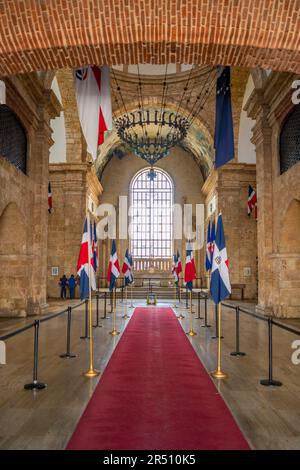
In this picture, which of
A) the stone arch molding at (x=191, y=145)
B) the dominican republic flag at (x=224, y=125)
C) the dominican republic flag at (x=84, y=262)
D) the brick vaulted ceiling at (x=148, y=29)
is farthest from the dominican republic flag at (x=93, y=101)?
the stone arch molding at (x=191, y=145)

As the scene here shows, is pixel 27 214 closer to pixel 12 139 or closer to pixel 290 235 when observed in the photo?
pixel 12 139

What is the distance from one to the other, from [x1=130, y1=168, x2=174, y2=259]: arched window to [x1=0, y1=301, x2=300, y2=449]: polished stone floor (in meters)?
20.9

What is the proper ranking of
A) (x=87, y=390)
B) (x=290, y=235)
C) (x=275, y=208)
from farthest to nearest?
1. (x=275, y=208)
2. (x=290, y=235)
3. (x=87, y=390)

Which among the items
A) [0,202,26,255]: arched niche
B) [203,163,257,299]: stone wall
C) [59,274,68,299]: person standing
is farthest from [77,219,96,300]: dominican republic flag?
[203,163,257,299]: stone wall

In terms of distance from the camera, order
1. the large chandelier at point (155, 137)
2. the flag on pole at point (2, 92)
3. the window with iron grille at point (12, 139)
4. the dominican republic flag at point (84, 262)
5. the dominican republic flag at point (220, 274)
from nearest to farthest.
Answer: the dominican republic flag at point (220, 274), the dominican republic flag at point (84, 262), the flag on pole at point (2, 92), the window with iron grille at point (12, 139), the large chandelier at point (155, 137)

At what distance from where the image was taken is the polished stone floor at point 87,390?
4121 millimetres

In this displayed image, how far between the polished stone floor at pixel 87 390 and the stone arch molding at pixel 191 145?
16.5 metres

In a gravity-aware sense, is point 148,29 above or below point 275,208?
above

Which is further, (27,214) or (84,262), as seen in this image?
(27,214)

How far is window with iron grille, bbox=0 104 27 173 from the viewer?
11.8 metres

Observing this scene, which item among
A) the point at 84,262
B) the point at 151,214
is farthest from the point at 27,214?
the point at 151,214

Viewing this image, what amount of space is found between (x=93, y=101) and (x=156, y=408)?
20.3 feet

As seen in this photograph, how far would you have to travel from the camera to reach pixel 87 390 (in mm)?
5703

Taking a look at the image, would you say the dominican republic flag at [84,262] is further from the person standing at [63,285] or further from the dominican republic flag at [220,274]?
the person standing at [63,285]
